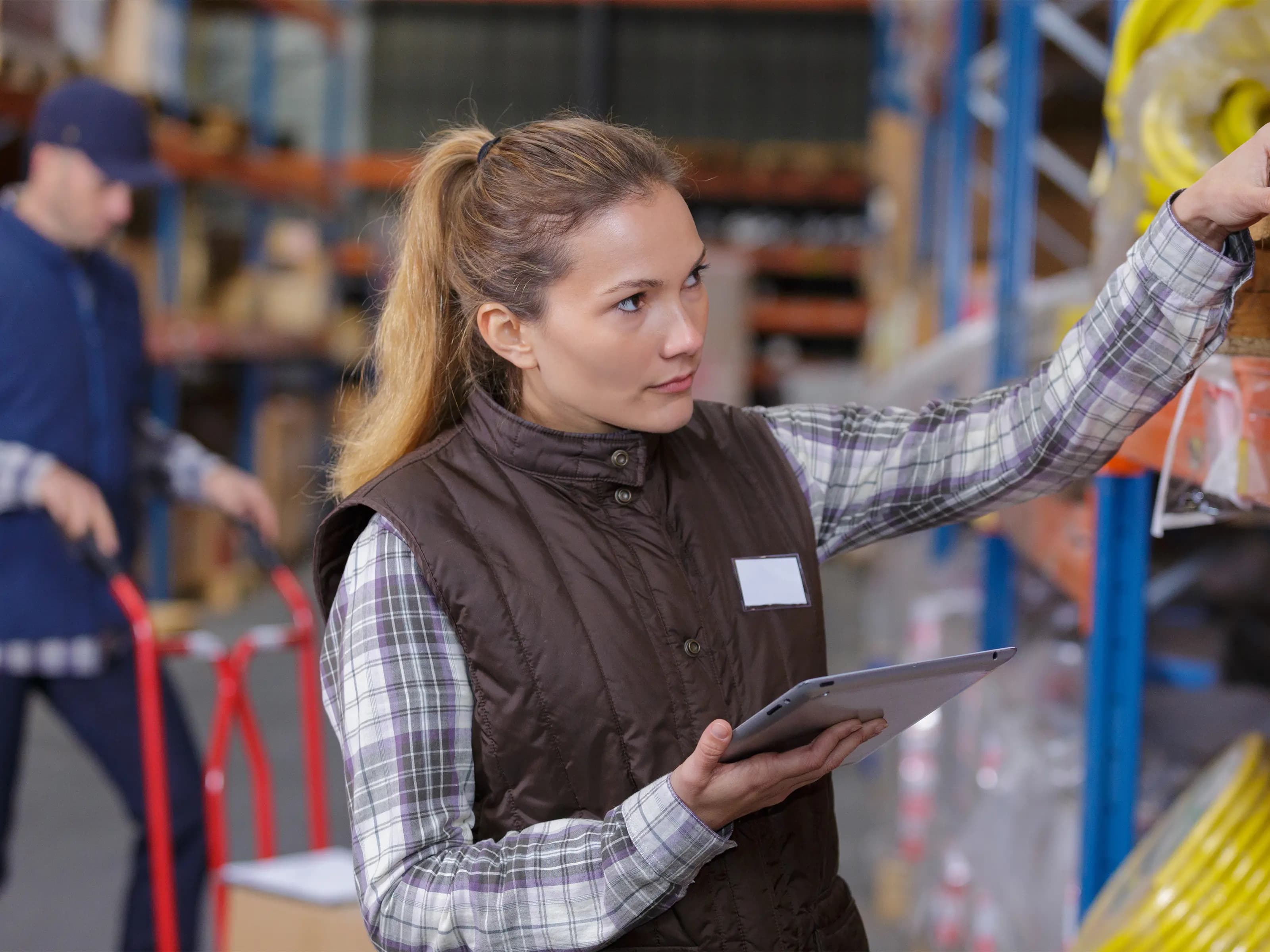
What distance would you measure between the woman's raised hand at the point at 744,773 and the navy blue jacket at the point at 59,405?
76.4 inches

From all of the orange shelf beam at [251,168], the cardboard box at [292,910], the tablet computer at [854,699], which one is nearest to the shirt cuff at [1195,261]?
the tablet computer at [854,699]

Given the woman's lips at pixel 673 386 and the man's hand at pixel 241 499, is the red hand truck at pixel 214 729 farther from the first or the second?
the woman's lips at pixel 673 386

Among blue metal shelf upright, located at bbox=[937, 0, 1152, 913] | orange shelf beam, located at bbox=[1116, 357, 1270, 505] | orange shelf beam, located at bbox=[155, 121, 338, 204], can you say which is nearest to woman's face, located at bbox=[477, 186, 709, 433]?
orange shelf beam, located at bbox=[1116, 357, 1270, 505]

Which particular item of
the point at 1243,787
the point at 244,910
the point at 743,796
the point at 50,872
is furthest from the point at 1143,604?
the point at 50,872

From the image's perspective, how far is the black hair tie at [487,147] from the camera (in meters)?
1.42

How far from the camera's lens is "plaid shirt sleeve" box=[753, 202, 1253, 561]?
4.08 ft

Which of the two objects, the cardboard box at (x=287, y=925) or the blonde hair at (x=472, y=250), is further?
the cardboard box at (x=287, y=925)

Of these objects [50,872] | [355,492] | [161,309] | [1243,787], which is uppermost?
[161,309]

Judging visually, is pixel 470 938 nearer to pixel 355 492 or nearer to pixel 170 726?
pixel 355 492

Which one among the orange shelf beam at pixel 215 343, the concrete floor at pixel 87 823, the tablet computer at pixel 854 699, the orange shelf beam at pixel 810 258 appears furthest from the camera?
the orange shelf beam at pixel 810 258

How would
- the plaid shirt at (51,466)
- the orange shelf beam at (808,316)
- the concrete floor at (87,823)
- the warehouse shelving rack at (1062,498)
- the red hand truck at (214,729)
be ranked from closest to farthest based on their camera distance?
the warehouse shelving rack at (1062,498) < the red hand truck at (214,729) < the plaid shirt at (51,466) < the concrete floor at (87,823) < the orange shelf beam at (808,316)

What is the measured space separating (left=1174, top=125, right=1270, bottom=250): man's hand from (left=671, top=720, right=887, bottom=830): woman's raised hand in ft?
1.67

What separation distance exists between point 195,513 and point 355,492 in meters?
5.84

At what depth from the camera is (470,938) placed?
1179 millimetres
